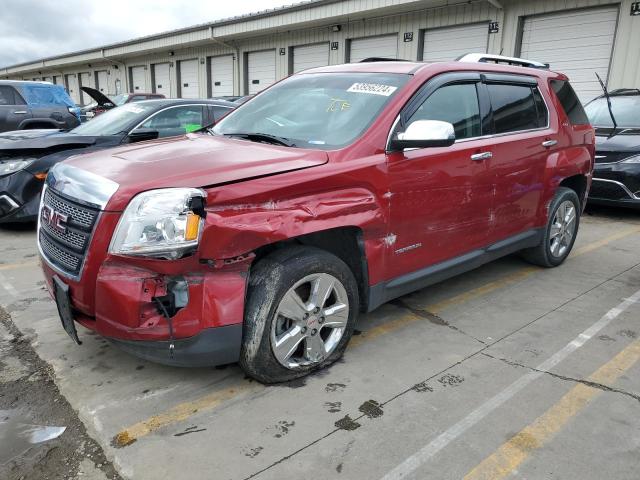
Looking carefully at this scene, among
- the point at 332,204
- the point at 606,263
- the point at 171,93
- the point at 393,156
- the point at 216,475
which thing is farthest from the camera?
the point at 171,93

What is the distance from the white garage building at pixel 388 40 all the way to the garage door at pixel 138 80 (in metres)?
0.59

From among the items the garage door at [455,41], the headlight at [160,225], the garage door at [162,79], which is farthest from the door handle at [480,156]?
the garage door at [162,79]

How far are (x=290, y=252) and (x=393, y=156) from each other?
89 centimetres

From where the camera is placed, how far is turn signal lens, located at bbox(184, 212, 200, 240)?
235cm

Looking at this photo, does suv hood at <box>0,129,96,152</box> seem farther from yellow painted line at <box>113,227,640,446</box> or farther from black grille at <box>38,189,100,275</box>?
yellow painted line at <box>113,227,640,446</box>

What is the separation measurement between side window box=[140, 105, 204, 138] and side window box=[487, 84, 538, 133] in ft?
12.9

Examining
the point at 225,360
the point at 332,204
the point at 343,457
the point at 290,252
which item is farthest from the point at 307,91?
the point at 343,457

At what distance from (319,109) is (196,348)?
1784 mm

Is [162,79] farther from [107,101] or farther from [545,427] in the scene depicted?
[545,427]

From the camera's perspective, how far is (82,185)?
2623 millimetres

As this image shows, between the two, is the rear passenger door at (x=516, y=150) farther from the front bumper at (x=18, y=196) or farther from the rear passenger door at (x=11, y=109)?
the rear passenger door at (x=11, y=109)

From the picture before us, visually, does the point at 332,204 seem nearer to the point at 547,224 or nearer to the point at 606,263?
the point at 547,224

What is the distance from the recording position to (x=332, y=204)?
2.80m

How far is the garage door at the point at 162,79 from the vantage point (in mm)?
26545
